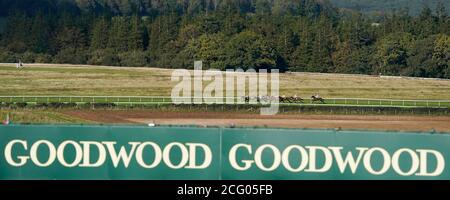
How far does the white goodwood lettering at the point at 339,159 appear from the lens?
1928 cm

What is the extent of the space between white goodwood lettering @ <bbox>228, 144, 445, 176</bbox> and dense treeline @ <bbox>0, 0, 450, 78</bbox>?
68454 millimetres

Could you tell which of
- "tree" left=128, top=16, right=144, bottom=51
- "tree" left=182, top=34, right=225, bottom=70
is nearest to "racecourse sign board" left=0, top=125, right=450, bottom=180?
"tree" left=182, top=34, right=225, bottom=70

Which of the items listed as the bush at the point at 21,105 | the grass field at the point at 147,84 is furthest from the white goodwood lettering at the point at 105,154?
the grass field at the point at 147,84

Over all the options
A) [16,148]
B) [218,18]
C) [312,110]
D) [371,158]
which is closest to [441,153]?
[371,158]

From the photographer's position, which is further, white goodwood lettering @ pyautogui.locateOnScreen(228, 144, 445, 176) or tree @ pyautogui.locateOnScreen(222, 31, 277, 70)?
tree @ pyautogui.locateOnScreen(222, 31, 277, 70)

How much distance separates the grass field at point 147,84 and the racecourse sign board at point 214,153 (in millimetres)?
45637

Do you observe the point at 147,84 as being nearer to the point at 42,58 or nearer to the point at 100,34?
the point at 100,34

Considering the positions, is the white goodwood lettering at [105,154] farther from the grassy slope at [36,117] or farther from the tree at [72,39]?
the tree at [72,39]

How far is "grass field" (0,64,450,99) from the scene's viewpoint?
68.2 meters

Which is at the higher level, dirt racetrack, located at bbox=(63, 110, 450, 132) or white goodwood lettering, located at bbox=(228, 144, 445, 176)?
white goodwood lettering, located at bbox=(228, 144, 445, 176)

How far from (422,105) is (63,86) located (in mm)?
29659

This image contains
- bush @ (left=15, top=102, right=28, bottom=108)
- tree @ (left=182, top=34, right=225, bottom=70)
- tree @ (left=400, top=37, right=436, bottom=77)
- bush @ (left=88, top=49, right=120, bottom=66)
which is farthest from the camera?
bush @ (left=88, top=49, right=120, bottom=66)

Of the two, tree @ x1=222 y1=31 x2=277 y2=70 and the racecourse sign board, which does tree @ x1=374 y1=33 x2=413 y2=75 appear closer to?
tree @ x1=222 y1=31 x2=277 y2=70

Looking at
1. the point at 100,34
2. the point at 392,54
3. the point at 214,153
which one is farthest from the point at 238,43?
the point at 214,153
